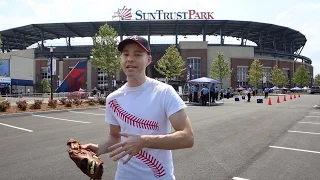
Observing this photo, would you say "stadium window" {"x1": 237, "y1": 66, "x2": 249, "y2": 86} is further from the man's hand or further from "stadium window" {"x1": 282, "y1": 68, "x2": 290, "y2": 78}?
the man's hand

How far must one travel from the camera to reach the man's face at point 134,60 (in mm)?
2207

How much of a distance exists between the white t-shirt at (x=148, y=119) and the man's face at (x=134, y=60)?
108 millimetres

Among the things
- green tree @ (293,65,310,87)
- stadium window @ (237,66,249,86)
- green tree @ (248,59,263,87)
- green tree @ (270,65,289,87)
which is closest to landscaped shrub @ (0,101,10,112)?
green tree @ (248,59,263,87)

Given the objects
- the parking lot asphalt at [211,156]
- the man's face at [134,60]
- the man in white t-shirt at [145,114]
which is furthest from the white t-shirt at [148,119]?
the parking lot asphalt at [211,156]

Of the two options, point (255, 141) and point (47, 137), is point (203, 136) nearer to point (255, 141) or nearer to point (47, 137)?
point (255, 141)

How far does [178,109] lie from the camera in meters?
2.08

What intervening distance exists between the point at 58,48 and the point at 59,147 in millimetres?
83821

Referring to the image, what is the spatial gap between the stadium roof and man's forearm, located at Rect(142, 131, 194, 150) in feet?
243

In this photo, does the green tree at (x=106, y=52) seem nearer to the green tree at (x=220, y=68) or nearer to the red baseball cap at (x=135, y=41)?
the red baseball cap at (x=135, y=41)

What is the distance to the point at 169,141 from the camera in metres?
1.94

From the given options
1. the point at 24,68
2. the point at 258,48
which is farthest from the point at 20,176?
the point at 258,48

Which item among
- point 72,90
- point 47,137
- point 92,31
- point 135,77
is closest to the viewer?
point 135,77

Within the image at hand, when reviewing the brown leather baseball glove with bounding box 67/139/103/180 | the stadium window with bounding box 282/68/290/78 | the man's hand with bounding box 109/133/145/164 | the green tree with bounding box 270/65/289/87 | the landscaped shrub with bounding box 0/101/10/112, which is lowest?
the landscaped shrub with bounding box 0/101/10/112

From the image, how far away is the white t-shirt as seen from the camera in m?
2.13
